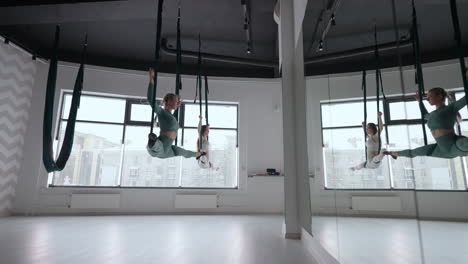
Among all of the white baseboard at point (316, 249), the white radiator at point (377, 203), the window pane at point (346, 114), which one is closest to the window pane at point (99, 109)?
the white baseboard at point (316, 249)

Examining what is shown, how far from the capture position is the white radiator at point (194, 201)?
6.01 metres

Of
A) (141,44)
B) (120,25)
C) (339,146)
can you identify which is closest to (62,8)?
(120,25)

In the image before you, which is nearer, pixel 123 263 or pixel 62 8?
pixel 123 263

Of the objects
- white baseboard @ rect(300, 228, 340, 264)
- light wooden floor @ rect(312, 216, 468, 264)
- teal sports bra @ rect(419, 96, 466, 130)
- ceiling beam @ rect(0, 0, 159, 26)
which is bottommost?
white baseboard @ rect(300, 228, 340, 264)

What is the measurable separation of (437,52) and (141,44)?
6.01 m

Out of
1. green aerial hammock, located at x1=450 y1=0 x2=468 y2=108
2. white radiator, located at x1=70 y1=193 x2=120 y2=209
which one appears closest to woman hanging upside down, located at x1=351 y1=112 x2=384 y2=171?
green aerial hammock, located at x1=450 y1=0 x2=468 y2=108

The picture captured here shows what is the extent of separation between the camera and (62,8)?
4234 mm

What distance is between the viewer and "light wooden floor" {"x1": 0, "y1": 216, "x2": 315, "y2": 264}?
2.33m

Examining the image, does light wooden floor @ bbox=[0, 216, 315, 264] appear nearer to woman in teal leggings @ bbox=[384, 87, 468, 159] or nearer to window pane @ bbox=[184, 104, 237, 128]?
woman in teal leggings @ bbox=[384, 87, 468, 159]

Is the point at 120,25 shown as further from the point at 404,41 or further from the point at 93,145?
the point at 404,41

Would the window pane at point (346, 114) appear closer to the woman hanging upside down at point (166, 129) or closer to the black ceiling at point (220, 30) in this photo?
the black ceiling at point (220, 30)

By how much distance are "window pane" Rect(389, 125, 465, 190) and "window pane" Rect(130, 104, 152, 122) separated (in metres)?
6.14

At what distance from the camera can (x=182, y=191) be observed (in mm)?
6172

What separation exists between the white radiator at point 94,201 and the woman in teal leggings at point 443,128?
617cm
